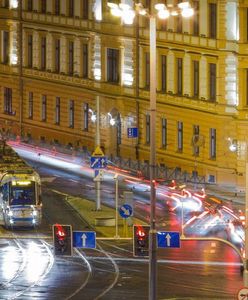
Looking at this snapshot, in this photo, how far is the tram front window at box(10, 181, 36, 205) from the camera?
8425 centimetres

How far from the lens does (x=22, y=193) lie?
84375 mm

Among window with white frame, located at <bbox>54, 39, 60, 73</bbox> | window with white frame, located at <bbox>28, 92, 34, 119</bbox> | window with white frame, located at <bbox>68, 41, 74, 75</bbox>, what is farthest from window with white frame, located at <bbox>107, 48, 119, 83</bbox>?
window with white frame, located at <bbox>28, 92, 34, 119</bbox>

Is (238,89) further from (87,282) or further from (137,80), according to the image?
(87,282)

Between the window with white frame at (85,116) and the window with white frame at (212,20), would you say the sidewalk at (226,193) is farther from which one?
the window with white frame at (85,116)

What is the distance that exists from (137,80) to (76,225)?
25.8 m

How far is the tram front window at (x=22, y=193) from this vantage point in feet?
276

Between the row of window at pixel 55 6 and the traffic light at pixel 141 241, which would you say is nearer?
the traffic light at pixel 141 241

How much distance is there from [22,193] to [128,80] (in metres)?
27.3

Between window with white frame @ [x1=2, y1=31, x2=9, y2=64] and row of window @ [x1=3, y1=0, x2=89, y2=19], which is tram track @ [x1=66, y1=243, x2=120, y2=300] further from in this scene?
window with white frame @ [x1=2, y1=31, x2=9, y2=64]

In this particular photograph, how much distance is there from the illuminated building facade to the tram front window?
56.0 feet

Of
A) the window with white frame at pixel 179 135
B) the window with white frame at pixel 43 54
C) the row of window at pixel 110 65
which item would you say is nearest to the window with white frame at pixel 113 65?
the row of window at pixel 110 65

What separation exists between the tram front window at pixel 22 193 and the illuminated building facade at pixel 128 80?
17079 millimetres

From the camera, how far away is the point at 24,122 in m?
123

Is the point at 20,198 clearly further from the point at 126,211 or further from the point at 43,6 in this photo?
the point at 43,6
